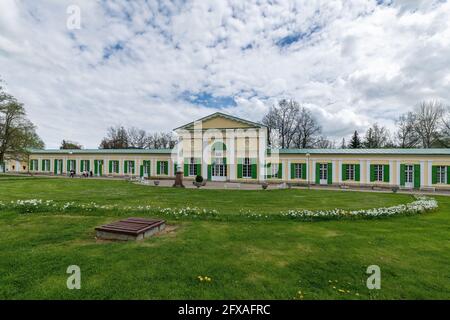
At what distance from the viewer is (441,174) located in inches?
915

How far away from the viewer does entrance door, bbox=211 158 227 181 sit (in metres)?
30.7

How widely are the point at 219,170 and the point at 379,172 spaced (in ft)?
60.9

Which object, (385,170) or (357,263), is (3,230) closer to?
(357,263)

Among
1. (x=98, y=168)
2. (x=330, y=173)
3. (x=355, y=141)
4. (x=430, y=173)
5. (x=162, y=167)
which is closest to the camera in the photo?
(x=430, y=173)

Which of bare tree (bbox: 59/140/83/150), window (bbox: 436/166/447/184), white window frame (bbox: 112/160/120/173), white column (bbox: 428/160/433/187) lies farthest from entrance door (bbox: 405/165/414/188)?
bare tree (bbox: 59/140/83/150)

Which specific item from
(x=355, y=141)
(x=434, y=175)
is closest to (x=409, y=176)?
(x=434, y=175)

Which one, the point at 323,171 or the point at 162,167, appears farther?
the point at 162,167

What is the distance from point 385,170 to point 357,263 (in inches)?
990

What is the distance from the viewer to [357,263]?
4586mm

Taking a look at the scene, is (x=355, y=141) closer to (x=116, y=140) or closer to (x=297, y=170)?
(x=297, y=170)

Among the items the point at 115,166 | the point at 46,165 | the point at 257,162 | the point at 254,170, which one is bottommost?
the point at 254,170

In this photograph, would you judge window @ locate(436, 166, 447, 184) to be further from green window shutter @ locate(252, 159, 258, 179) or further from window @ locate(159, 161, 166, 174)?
window @ locate(159, 161, 166, 174)

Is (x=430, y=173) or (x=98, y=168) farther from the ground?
(x=98, y=168)

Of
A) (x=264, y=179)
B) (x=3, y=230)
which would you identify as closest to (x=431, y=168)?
(x=264, y=179)
